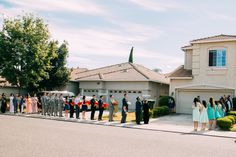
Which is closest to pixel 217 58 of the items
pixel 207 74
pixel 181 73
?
pixel 207 74

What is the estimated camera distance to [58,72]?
1394 inches

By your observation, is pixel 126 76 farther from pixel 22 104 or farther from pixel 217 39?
pixel 22 104

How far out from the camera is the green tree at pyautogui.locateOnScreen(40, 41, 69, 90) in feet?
116

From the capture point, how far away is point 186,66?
3017 centimetres

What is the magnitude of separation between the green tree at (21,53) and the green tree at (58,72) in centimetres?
518

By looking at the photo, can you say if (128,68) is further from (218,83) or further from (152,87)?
(218,83)

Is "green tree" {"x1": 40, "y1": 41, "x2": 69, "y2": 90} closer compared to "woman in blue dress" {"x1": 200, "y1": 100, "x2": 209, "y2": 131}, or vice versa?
"woman in blue dress" {"x1": 200, "y1": 100, "x2": 209, "y2": 131}

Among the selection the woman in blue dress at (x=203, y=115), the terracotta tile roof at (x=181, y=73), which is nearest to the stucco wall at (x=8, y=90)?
the terracotta tile roof at (x=181, y=73)

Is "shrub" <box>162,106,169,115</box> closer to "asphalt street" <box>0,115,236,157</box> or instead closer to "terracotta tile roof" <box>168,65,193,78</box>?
"terracotta tile roof" <box>168,65,193,78</box>

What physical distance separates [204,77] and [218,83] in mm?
1337

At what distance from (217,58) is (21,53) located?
1773 cm

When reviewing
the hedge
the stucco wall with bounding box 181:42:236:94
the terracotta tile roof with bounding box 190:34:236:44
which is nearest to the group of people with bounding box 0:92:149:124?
the hedge

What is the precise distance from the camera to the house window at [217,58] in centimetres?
2638

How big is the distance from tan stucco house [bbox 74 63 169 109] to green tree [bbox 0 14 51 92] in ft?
21.6
